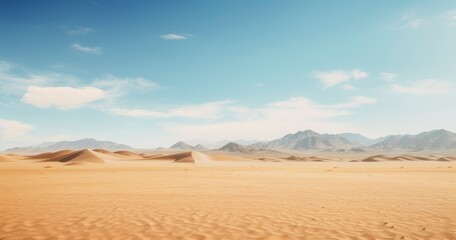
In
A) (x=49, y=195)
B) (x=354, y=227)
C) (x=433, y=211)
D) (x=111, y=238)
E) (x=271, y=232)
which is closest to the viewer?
(x=111, y=238)

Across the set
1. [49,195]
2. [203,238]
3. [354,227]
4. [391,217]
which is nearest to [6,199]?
[49,195]

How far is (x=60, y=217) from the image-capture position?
10.8m

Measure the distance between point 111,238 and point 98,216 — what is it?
116 inches

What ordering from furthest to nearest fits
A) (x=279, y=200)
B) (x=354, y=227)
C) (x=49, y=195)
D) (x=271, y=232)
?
(x=49, y=195) → (x=279, y=200) → (x=354, y=227) → (x=271, y=232)

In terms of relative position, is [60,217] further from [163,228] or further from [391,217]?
[391,217]

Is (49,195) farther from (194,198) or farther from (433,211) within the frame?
(433,211)

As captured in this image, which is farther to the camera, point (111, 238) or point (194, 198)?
point (194, 198)

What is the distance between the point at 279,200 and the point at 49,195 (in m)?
11.4

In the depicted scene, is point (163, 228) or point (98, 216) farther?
point (98, 216)

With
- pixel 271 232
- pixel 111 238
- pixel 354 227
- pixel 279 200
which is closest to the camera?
pixel 111 238

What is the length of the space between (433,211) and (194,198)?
977cm

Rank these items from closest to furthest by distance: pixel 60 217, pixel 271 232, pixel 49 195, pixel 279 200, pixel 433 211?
pixel 271 232, pixel 60 217, pixel 433 211, pixel 279 200, pixel 49 195

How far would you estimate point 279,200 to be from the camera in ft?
48.9

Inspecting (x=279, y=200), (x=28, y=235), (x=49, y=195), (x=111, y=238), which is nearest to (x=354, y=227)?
(x=279, y=200)
